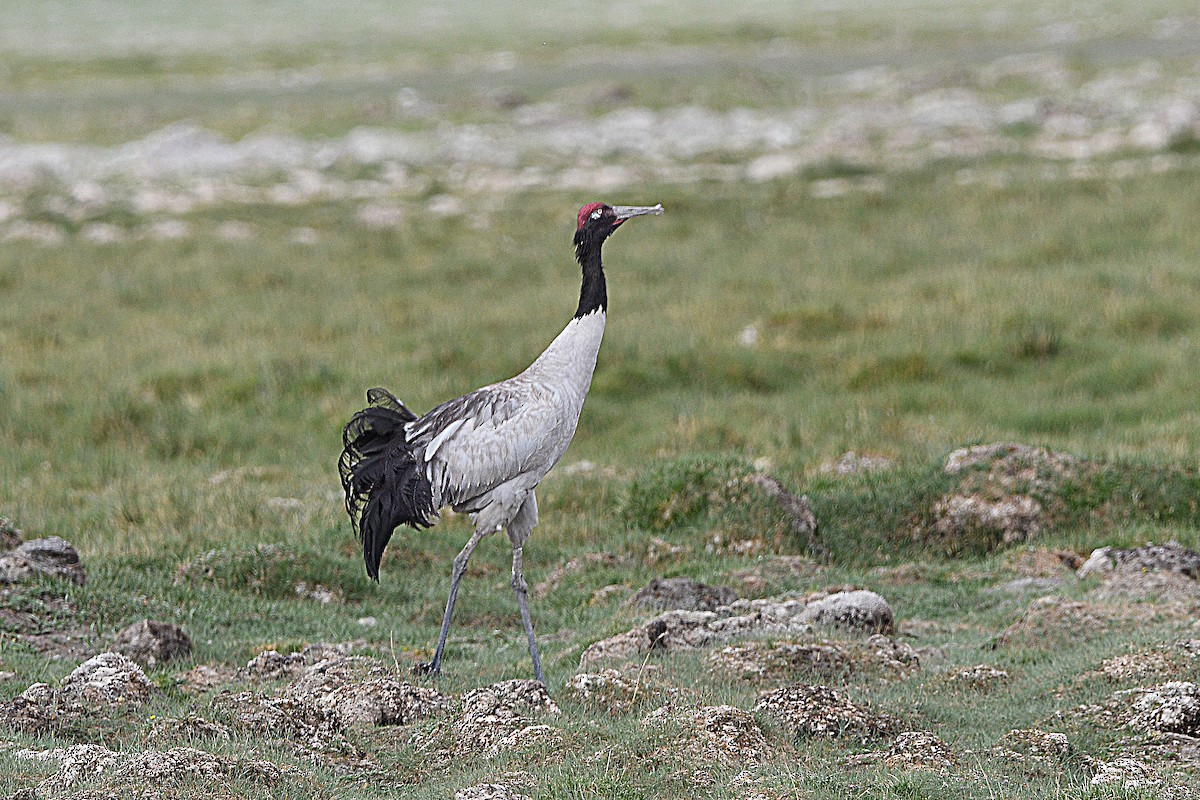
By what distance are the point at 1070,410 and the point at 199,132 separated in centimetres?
3128

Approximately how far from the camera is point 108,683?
27.2 ft

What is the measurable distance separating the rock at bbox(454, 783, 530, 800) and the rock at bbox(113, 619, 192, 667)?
366cm

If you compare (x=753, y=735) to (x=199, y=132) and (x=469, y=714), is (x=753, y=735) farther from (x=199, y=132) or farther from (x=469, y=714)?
(x=199, y=132)

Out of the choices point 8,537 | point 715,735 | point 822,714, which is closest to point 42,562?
point 8,537

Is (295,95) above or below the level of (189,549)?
above

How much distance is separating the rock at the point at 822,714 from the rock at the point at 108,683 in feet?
11.7

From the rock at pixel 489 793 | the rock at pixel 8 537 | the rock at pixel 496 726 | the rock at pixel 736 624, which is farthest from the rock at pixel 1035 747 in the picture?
the rock at pixel 8 537

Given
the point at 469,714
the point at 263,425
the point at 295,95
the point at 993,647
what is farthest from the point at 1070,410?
the point at 295,95

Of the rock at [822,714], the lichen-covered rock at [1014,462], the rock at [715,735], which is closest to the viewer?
the rock at [715,735]

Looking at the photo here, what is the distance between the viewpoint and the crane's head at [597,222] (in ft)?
31.5

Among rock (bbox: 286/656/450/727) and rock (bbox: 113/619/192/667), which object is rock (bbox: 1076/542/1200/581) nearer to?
rock (bbox: 286/656/450/727)

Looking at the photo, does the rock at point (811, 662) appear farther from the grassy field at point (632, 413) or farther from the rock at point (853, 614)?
the rock at point (853, 614)

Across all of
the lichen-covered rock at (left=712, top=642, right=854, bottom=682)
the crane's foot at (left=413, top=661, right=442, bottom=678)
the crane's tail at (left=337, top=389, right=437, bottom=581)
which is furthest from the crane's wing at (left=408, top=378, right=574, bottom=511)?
the lichen-covered rock at (left=712, top=642, right=854, bottom=682)

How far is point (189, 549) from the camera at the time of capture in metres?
12.2
